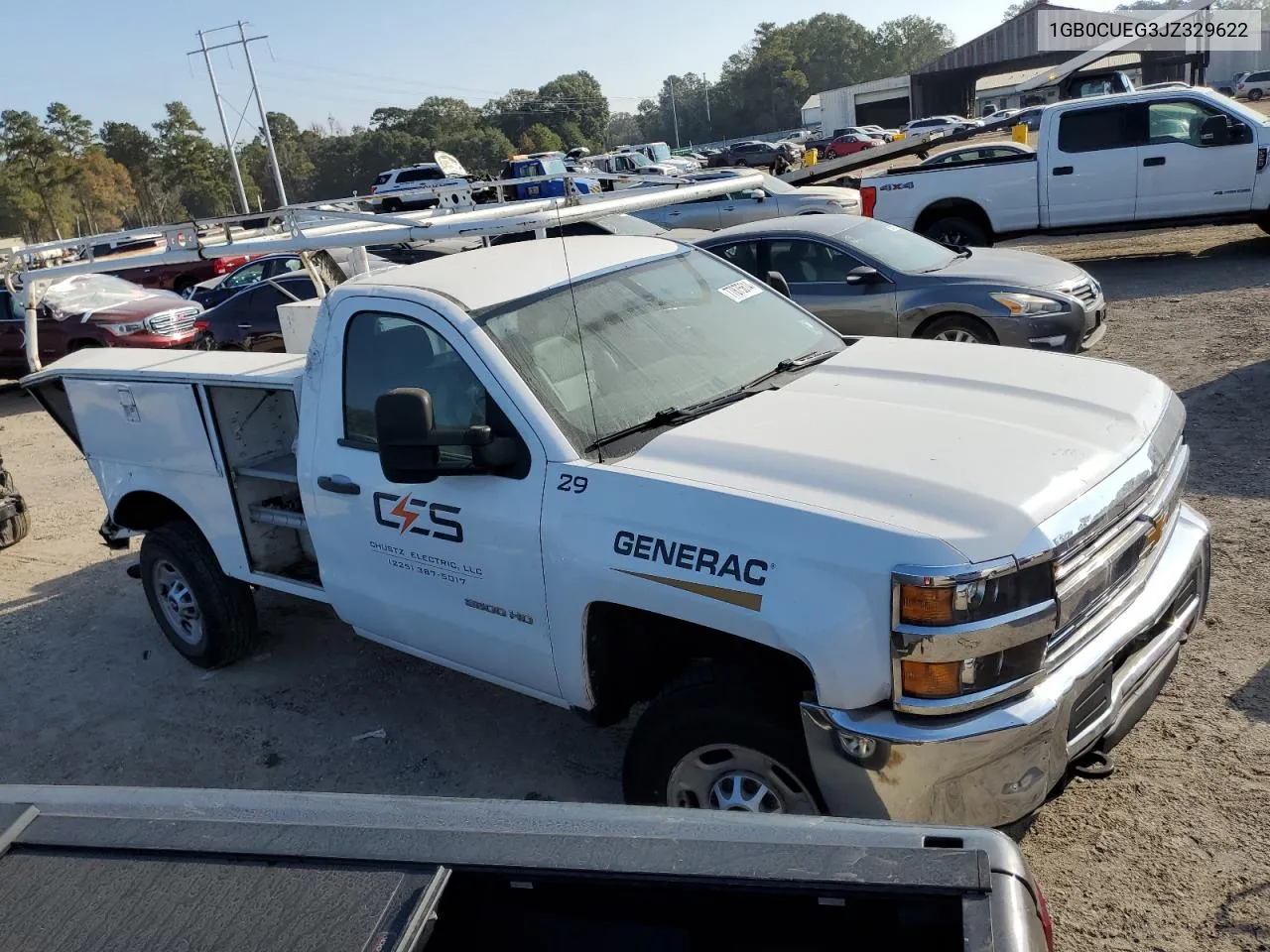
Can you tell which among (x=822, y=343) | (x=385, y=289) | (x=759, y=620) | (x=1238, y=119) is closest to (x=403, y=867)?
(x=759, y=620)

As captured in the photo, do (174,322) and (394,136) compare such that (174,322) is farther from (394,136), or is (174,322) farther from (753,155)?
(394,136)

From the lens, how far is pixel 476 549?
11.8ft

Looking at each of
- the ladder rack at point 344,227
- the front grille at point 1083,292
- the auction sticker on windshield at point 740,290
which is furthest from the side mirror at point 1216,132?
the auction sticker on windshield at point 740,290

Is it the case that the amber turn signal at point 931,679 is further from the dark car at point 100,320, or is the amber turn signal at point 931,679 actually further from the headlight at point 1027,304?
the dark car at point 100,320

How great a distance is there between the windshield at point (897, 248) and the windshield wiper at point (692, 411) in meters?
5.09

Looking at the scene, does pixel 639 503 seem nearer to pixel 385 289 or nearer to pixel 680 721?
pixel 680 721

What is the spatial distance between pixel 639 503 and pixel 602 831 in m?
1.32

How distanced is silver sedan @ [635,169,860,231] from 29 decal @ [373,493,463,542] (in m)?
11.8

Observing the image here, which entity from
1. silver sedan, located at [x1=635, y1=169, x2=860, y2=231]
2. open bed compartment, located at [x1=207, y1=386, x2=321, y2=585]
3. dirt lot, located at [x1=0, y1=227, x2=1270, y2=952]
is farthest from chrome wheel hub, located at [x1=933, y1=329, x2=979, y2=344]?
silver sedan, located at [x1=635, y1=169, x2=860, y2=231]

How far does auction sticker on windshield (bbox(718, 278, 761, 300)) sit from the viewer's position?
437 cm

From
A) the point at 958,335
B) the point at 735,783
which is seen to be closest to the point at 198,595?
the point at 735,783

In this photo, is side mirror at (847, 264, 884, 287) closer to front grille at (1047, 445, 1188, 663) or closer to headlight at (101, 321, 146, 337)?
front grille at (1047, 445, 1188, 663)

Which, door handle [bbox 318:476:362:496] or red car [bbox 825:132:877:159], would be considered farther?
red car [bbox 825:132:877:159]

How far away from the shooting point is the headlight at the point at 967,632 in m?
2.62
